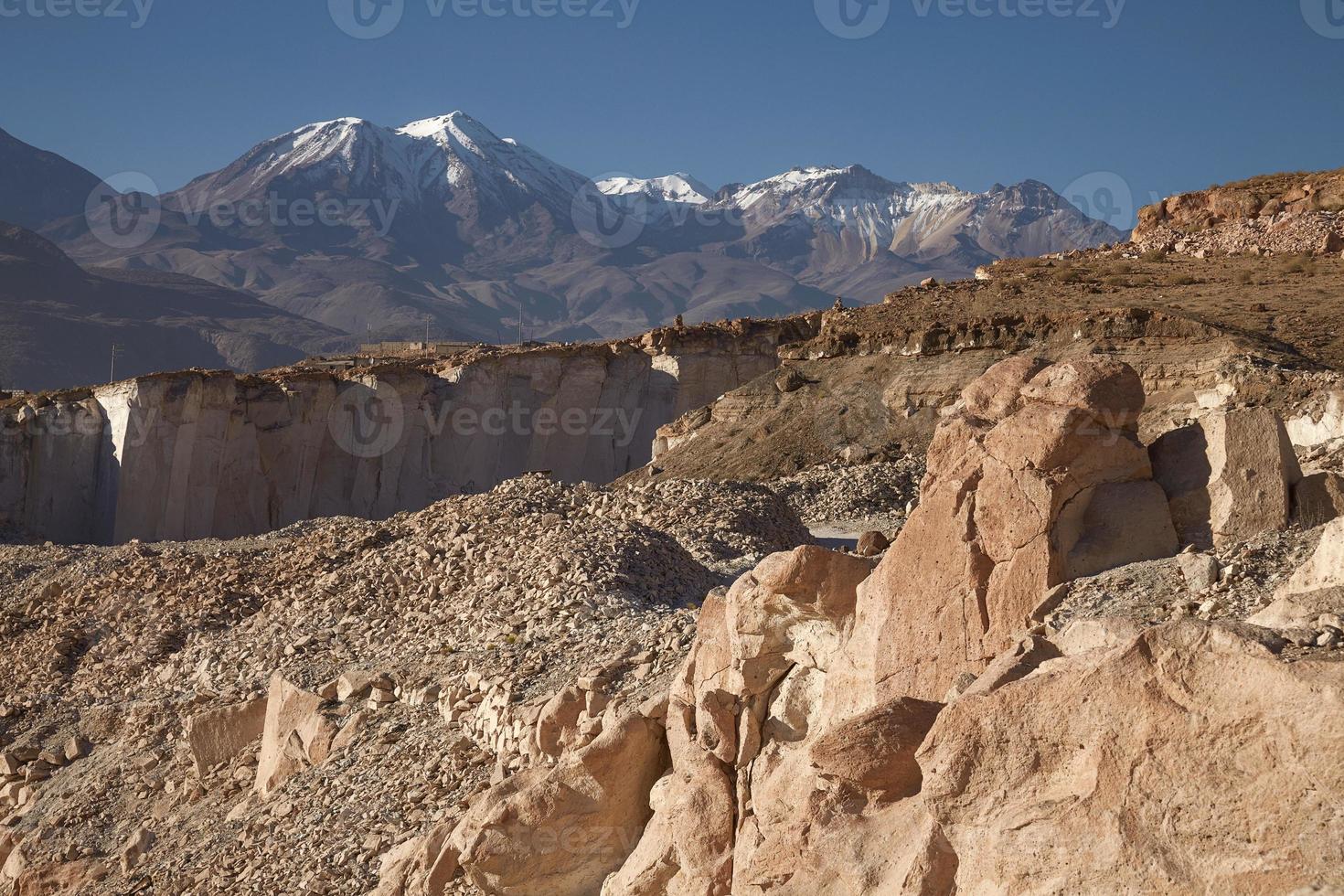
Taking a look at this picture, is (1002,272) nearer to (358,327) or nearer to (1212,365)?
(1212,365)

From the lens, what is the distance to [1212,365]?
26.7 m

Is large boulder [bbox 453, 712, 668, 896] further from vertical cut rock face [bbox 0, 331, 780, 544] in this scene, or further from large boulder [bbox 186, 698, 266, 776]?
vertical cut rock face [bbox 0, 331, 780, 544]

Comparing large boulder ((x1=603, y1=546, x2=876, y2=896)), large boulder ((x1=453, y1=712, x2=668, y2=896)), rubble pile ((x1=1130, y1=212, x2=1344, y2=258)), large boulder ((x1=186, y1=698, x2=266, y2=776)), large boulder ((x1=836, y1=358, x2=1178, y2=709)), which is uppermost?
rubble pile ((x1=1130, y1=212, x2=1344, y2=258))

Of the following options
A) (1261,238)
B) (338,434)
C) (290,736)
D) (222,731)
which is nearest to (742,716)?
(290,736)

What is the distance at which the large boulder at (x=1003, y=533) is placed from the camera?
8.55m

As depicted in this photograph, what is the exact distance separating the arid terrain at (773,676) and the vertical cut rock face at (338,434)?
460 inches

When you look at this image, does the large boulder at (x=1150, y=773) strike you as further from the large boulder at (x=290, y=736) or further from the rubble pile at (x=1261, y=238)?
the rubble pile at (x=1261, y=238)

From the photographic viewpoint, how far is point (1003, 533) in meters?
8.77

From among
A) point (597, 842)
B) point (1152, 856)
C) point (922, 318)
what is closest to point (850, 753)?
point (1152, 856)

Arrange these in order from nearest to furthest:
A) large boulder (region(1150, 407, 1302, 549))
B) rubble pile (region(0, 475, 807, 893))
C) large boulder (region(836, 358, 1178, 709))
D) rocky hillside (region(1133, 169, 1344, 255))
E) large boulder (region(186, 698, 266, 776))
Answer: large boulder (region(836, 358, 1178, 709)) < large boulder (region(1150, 407, 1302, 549)) < rubble pile (region(0, 475, 807, 893)) < large boulder (region(186, 698, 266, 776)) < rocky hillside (region(1133, 169, 1344, 255))

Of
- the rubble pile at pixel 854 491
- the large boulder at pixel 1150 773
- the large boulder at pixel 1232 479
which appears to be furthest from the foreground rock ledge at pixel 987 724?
the rubble pile at pixel 854 491

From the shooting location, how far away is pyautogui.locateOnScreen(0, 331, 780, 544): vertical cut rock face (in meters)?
36.9

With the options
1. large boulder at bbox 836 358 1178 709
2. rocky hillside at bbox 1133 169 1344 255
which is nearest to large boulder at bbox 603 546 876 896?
large boulder at bbox 836 358 1178 709

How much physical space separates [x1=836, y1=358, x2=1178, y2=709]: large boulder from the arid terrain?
0.07 ft
